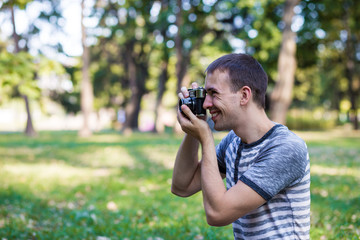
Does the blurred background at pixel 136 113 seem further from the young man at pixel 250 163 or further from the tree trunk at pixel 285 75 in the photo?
the young man at pixel 250 163

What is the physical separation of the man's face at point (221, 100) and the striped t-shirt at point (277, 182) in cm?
20

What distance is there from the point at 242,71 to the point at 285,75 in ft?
40.8

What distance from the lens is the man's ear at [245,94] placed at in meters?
2.27

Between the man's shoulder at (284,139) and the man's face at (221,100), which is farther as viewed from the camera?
the man's face at (221,100)

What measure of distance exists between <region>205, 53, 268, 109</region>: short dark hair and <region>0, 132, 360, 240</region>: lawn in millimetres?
2467

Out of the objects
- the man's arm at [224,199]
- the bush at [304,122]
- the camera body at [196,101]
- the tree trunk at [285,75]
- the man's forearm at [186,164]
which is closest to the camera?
the man's arm at [224,199]

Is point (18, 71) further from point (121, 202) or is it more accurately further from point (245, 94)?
point (245, 94)

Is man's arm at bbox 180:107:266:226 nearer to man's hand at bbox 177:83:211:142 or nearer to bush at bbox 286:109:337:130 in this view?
man's hand at bbox 177:83:211:142

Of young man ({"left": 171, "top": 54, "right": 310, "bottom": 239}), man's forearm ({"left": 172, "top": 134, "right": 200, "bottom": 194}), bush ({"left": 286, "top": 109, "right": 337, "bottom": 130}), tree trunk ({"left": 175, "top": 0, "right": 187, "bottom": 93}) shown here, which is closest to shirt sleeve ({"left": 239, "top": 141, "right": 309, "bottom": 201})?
young man ({"left": 171, "top": 54, "right": 310, "bottom": 239})

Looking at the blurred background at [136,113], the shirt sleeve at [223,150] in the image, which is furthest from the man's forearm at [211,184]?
the blurred background at [136,113]

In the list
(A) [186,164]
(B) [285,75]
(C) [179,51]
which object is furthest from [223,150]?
(C) [179,51]

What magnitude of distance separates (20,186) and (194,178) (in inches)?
242

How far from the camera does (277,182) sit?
2.03 m

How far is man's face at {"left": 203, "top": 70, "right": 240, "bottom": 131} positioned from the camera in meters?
2.29
